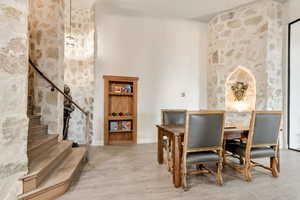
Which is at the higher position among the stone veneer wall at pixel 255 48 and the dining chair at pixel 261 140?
the stone veneer wall at pixel 255 48

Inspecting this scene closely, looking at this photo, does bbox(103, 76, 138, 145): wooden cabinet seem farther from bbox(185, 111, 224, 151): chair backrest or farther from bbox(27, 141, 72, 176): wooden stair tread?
bbox(185, 111, 224, 151): chair backrest

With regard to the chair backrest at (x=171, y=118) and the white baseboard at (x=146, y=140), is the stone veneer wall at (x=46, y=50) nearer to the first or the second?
the chair backrest at (x=171, y=118)

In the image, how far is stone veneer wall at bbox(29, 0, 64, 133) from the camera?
109 inches

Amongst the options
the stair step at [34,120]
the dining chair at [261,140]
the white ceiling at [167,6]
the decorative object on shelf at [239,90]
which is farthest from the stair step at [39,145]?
the decorative object on shelf at [239,90]

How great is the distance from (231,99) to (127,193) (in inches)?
158

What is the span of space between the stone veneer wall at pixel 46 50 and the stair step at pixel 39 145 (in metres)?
0.32

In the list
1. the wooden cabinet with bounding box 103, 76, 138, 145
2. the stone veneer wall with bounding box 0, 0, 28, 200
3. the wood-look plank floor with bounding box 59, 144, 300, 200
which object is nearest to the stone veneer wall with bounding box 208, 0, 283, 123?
the wood-look plank floor with bounding box 59, 144, 300, 200

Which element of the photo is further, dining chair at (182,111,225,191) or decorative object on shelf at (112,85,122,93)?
decorative object on shelf at (112,85,122,93)

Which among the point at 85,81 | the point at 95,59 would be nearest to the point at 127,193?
the point at 85,81

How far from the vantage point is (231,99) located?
15.6 feet

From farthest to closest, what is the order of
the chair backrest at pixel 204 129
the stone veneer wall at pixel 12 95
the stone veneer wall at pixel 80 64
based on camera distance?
the stone veneer wall at pixel 80 64
the chair backrest at pixel 204 129
the stone veneer wall at pixel 12 95

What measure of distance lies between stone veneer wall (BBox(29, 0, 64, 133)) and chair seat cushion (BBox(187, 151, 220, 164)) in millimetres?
2325

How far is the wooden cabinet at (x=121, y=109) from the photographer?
4.50 meters

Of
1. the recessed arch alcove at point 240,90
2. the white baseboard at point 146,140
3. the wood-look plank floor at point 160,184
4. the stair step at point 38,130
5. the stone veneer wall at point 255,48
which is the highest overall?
the stone veneer wall at point 255,48
